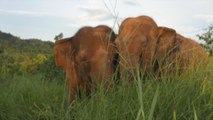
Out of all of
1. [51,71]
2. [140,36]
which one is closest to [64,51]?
[140,36]

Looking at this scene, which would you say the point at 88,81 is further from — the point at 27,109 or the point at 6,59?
the point at 6,59

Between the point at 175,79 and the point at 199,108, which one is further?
the point at 175,79

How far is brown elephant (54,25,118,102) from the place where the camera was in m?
5.38

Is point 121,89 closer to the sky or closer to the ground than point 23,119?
closer to the sky

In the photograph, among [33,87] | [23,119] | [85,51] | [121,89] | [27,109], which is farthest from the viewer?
[33,87]

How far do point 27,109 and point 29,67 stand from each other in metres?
7.67

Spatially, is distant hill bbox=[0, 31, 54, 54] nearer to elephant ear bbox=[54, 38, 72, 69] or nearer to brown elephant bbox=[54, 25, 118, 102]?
elephant ear bbox=[54, 38, 72, 69]

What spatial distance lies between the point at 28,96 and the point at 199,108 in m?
4.80

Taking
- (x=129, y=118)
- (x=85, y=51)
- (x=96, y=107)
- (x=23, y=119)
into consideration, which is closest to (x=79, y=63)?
(x=85, y=51)

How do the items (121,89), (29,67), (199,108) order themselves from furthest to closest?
1. (29,67)
2. (121,89)
3. (199,108)

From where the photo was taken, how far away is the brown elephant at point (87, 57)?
212 inches

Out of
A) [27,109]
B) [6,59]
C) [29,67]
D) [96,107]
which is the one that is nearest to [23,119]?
[27,109]

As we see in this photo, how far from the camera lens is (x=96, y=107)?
159 inches

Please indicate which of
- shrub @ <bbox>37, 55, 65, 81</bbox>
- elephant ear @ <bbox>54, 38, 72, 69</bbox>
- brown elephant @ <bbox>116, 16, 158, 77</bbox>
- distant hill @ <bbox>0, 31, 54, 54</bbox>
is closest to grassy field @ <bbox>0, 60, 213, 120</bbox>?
brown elephant @ <bbox>116, 16, 158, 77</bbox>
